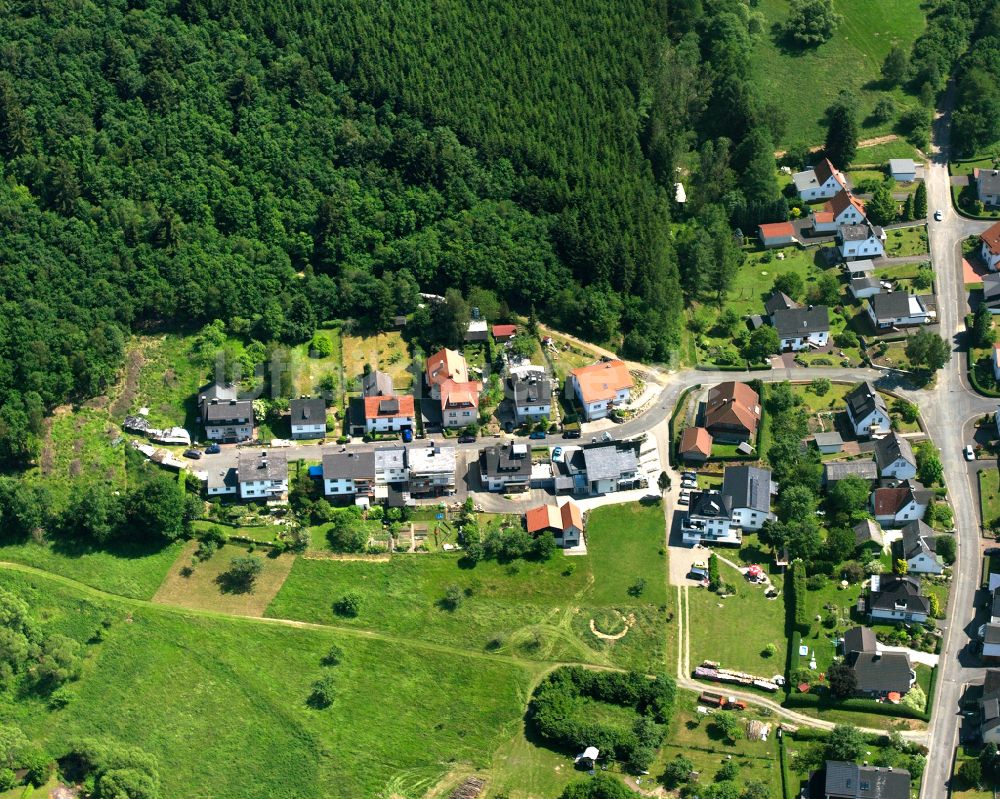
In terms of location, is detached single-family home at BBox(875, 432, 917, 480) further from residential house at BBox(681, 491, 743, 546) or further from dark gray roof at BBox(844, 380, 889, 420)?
residential house at BBox(681, 491, 743, 546)

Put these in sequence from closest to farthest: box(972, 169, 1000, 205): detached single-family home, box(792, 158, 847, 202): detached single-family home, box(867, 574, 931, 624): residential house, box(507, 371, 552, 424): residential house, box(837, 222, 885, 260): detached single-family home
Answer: box(867, 574, 931, 624): residential house, box(507, 371, 552, 424): residential house, box(837, 222, 885, 260): detached single-family home, box(972, 169, 1000, 205): detached single-family home, box(792, 158, 847, 202): detached single-family home

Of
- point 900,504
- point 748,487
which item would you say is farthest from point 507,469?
point 900,504

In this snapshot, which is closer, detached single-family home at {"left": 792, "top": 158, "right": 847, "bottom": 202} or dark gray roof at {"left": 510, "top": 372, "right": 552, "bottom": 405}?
Result: dark gray roof at {"left": 510, "top": 372, "right": 552, "bottom": 405}

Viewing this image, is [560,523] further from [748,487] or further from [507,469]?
[748,487]

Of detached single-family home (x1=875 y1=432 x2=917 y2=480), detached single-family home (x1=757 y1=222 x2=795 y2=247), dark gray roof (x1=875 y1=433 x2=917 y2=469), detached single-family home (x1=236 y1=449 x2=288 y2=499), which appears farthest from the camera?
detached single-family home (x1=757 y1=222 x2=795 y2=247)

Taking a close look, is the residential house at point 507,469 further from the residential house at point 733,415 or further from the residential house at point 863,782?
the residential house at point 863,782

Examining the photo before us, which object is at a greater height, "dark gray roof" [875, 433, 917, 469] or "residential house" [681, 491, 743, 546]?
"dark gray roof" [875, 433, 917, 469]

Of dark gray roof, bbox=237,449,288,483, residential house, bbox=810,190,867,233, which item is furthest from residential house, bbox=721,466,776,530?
dark gray roof, bbox=237,449,288,483
